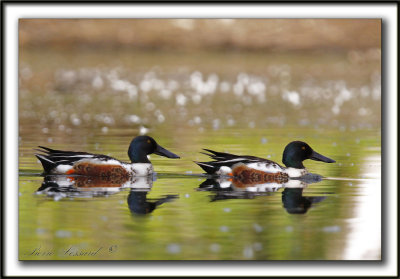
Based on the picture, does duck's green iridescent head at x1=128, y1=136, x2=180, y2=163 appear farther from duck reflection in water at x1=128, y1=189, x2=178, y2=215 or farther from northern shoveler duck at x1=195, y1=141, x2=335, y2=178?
duck reflection in water at x1=128, y1=189, x2=178, y2=215

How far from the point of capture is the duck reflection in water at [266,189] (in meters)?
10.4

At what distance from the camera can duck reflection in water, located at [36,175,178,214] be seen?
10.3 metres

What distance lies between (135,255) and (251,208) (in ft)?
6.40

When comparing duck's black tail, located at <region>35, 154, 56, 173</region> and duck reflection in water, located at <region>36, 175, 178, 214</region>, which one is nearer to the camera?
duck reflection in water, located at <region>36, 175, 178, 214</region>

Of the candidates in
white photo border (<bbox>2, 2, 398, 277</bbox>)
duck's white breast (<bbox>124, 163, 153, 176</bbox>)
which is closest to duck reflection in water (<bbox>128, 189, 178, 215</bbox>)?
duck's white breast (<bbox>124, 163, 153, 176</bbox>)

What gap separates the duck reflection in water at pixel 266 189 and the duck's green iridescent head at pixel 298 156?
27cm

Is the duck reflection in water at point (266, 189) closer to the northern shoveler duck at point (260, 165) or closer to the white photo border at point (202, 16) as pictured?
the northern shoveler duck at point (260, 165)

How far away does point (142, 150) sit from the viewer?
12.5 meters

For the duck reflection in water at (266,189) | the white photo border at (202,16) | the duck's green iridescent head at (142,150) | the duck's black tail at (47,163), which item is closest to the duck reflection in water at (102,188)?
the duck's black tail at (47,163)

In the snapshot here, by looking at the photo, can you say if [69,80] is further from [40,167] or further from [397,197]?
[397,197]

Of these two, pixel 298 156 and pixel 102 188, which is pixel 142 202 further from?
pixel 298 156

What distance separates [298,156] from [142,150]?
2.11 metres

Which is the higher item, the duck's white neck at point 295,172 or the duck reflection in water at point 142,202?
the duck's white neck at point 295,172

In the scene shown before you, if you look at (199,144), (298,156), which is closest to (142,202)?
(298,156)
